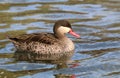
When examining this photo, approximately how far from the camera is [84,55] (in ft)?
53.9

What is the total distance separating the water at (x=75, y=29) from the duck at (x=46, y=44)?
1.00 feet

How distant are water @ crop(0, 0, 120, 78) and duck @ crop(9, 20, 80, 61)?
0.31m

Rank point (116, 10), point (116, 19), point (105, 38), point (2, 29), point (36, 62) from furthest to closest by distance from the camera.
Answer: point (116, 10) < point (116, 19) < point (2, 29) < point (105, 38) < point (36, 62)

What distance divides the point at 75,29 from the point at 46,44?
2657 millimetres

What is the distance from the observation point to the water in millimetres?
14953

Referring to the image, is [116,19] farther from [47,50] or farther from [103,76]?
[103,76]

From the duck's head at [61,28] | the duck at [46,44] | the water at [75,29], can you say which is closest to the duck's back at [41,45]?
the duck at [46,44]

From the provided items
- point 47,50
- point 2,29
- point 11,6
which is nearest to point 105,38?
point 47,50

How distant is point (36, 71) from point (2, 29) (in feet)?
15.1

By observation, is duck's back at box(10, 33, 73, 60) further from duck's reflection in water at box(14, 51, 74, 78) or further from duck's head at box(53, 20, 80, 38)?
duck's head at box(53, 20, 80, 38)

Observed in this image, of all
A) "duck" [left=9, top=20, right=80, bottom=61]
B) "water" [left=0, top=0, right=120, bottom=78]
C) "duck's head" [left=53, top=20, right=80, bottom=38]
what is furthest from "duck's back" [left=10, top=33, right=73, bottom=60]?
"water" [left=0, top=0, right=120, bottom=78]

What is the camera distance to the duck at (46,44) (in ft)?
55.8

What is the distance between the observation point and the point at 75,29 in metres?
19.5

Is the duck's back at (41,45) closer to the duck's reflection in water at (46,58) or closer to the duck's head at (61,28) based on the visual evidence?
the duck's reflection in water at (46,58)
